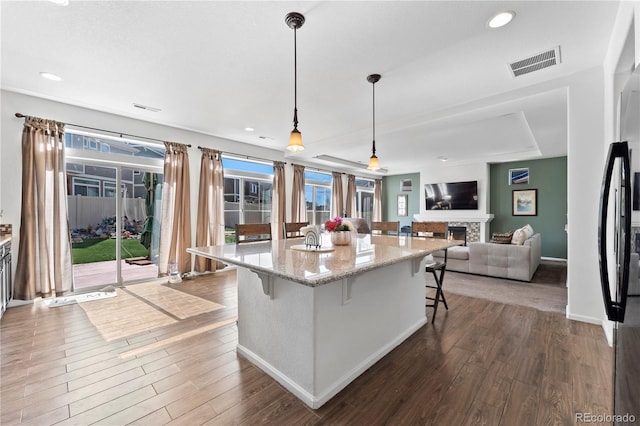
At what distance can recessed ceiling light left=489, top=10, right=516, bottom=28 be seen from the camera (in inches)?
79.0

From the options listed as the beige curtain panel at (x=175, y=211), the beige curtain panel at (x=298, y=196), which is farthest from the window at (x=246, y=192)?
the beige curtain panel at (x=175, y=211)

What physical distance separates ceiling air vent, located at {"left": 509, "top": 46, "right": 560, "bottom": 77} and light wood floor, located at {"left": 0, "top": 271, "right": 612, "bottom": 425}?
2624mm

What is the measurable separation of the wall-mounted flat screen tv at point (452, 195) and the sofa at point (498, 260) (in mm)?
2724

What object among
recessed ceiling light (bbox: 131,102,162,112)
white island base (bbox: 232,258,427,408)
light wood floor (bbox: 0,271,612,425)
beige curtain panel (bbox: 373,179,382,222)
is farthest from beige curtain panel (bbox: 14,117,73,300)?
beige curtain panel (bbox: 373,179,382,222)

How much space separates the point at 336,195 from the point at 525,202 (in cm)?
504

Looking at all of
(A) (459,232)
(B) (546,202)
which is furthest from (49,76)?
(B) (546,202)

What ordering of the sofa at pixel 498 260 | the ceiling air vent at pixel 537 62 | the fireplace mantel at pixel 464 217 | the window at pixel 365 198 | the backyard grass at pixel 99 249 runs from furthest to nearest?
the window at pixel 365 198
the fireplace mantel at pixel 464 217
the sofa at pixel 498 260
the backyard grass at pixel 99 249
the ceiling air vent at pixel 537 62

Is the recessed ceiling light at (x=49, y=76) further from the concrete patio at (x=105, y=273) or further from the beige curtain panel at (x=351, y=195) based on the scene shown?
the beige curtain panel at (x=351, y=195)

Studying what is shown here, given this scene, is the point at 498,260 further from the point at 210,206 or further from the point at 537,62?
the point at 210,206

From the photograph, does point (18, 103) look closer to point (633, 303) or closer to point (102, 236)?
point (102, 236)

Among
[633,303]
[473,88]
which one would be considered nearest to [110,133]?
[473,88]

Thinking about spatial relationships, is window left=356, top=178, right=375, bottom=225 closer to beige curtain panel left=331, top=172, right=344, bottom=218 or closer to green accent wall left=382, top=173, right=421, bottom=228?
green accent wall left=382, top=173, right=421, bottom=228

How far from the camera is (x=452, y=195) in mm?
8094

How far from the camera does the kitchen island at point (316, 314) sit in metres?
1.59
